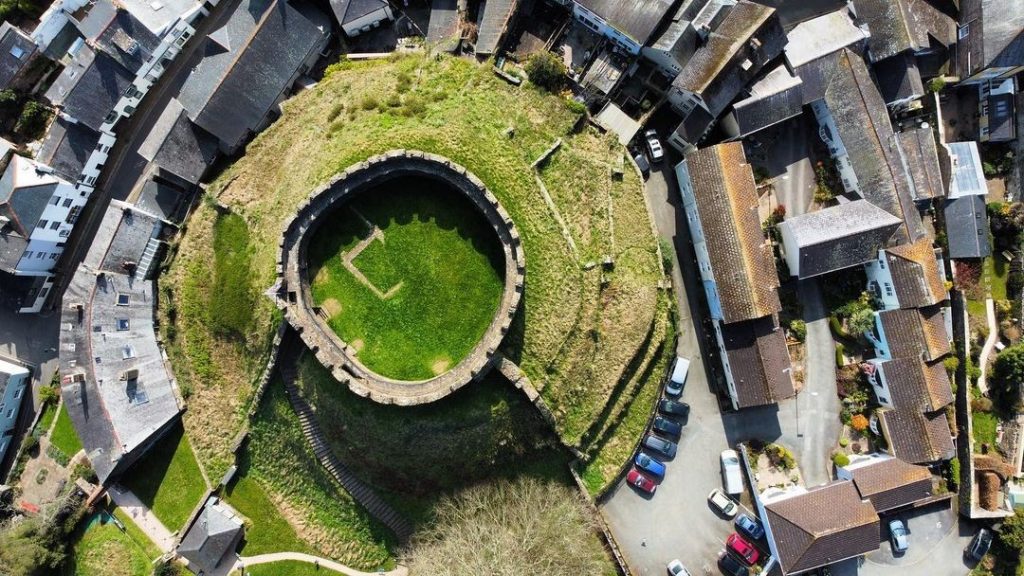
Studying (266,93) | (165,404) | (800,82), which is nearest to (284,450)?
(165,404)

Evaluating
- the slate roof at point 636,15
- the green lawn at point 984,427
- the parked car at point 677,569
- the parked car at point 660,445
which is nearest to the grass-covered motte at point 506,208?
the parked car at point 660,445

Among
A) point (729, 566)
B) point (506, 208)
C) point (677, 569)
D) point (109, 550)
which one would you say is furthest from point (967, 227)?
point (109, 550)

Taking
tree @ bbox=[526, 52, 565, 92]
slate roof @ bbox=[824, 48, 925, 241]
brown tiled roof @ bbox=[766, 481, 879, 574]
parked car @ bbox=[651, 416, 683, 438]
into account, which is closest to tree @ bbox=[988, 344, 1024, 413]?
slate roof @ bbox=[824, 48, 925, 241]

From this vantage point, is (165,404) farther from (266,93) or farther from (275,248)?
(266,93)

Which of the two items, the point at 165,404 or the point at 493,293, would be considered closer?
the point at 493,293

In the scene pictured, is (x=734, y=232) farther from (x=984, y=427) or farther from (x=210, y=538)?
(x=210, y=538)
